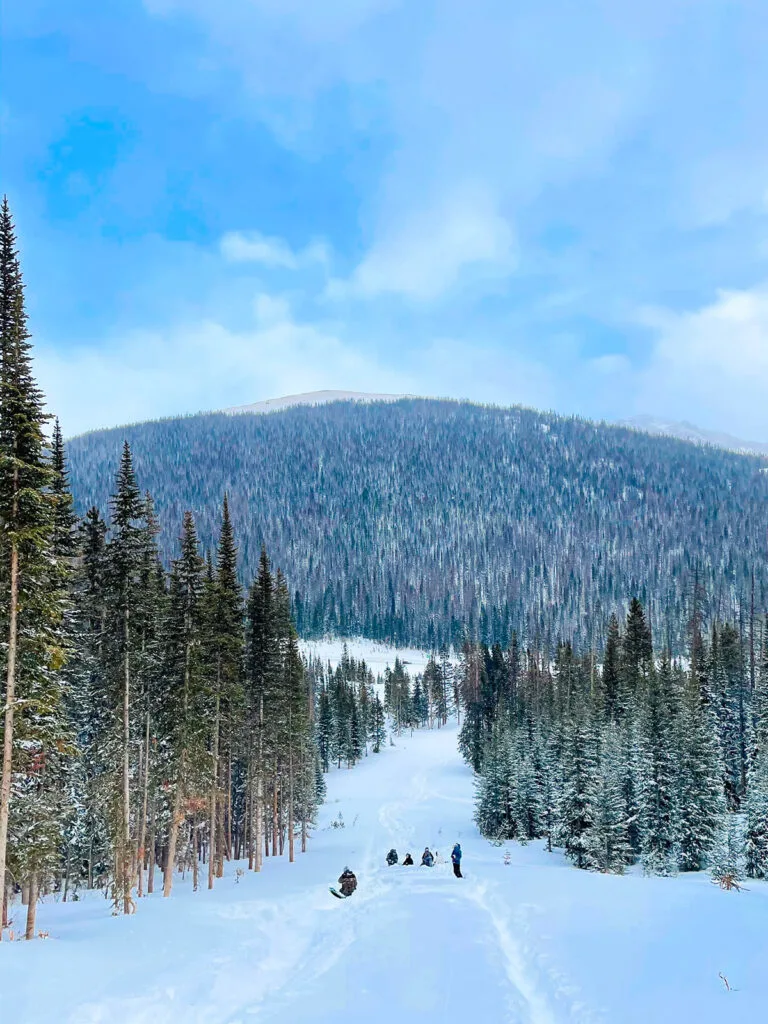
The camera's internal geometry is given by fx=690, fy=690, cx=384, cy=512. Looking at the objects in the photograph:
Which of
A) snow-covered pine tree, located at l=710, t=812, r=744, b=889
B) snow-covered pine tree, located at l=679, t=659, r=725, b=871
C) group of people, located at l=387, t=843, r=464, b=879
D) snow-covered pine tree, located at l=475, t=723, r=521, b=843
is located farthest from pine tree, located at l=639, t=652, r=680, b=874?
snow-covered pine tree, located at l=475, t=723, r=521, b=843

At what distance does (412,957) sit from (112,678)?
51.7 ft

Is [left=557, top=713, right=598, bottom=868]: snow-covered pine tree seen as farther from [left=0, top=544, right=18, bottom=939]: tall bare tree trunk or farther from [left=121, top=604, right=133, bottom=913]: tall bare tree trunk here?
[left=0, top=544, right=18, bottom=939]: tall bare tree trunk

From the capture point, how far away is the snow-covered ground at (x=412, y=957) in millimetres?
12539

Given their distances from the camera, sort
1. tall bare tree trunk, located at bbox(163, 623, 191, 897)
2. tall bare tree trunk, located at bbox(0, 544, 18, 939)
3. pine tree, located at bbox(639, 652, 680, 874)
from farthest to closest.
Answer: pine tree, located at bbox(639, 652, 680, 874)
tall bare tree trunk, located at bbox(163, 623, 191, 897)
tall bare tree trunk, located at bbox(0, 544, 18, 939)

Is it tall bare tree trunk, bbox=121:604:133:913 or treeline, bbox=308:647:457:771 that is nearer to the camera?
tall bare tree trunk, bbox=121:604:133:913

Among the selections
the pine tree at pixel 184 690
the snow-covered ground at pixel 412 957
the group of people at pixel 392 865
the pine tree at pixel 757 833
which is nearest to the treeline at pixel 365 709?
the group of people at pixel 392 865

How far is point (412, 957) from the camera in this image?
16.4 metres

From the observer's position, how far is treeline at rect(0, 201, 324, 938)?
17.7 m

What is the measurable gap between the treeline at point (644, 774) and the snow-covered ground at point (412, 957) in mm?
9871

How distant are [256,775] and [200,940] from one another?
65.7ft

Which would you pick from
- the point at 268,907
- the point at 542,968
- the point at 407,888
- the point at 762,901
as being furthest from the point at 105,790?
the point at 762,901

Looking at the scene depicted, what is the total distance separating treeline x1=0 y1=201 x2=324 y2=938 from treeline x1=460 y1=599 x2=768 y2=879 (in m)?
18.3

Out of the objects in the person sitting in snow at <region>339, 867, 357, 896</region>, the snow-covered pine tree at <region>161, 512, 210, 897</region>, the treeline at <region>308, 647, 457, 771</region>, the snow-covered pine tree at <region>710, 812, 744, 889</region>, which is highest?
the snow-covered pine tree at <region>161, 512, 210, 897</region>

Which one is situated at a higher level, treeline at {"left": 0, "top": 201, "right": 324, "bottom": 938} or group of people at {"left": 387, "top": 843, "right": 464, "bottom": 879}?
treeline at {"left": 0, "top": 201, "right": 324, "bottom": 938}
